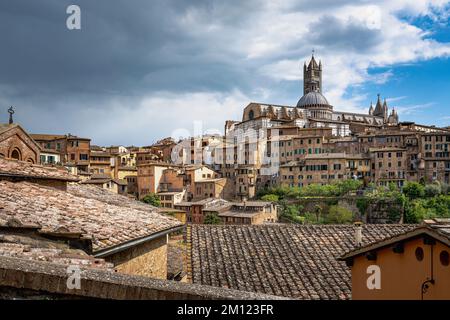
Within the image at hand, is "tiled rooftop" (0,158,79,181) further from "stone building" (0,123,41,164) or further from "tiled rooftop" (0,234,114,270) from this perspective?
"stone building" (0,123,41,164)

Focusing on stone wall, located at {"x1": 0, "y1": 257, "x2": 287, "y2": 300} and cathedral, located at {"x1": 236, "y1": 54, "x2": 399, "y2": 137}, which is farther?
cathedral, located at {"x1": 236, "y1": 54, "x2": 399, "y2": 137}

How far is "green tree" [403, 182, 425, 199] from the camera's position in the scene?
7419cm

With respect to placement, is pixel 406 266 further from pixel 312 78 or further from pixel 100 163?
pixel 312 78

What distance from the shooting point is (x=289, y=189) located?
83.6 m

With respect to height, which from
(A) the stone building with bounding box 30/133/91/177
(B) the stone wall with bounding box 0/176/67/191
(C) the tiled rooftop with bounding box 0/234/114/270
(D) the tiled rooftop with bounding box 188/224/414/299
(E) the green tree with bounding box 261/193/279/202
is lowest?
(E) the green tree with bounding box 261/193/279/202

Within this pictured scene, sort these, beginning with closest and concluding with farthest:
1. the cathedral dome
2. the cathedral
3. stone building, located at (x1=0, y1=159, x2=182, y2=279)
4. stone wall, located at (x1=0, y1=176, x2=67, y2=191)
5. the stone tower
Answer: stone building, located at (x1=0, y1=159, x2=182, y2=279), stone wall, located at (x1=0, y1=176, x2=67, y2=191), the cathedral, the cathedral dome, the stone tower

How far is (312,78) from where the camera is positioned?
477 ft

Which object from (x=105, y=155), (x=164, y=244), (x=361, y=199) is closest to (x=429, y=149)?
(x=361, y=199)

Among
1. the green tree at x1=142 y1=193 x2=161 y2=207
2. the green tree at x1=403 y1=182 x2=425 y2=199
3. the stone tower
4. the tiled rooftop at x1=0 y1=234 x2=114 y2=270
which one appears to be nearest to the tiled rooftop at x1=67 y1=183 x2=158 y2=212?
the tiled rooftop at x1=0 y1=234 x2=114 y2=270

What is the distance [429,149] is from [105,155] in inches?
2330

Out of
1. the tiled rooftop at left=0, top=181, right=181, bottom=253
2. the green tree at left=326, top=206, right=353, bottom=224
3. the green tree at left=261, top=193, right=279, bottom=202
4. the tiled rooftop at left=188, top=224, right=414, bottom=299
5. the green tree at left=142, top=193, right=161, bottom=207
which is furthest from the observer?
the green tree at left=261, top=193, right=279, bottom=202

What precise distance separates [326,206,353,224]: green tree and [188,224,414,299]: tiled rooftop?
5862 cm

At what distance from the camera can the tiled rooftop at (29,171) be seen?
37.3 feet
